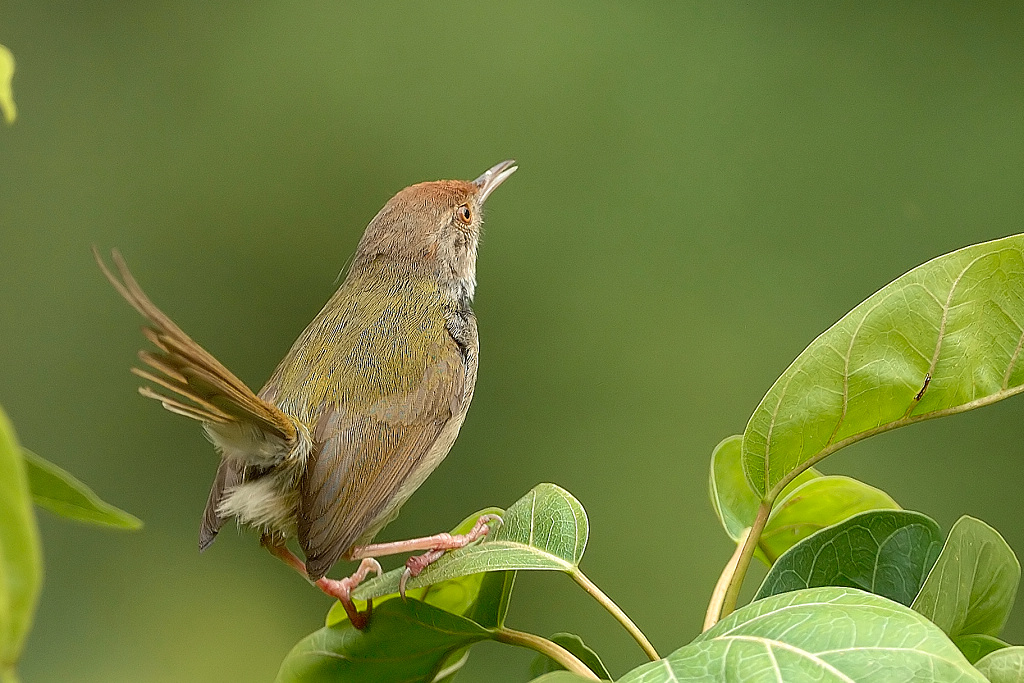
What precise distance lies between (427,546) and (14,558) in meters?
1.19

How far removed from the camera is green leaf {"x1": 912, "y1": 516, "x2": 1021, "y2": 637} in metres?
0.88

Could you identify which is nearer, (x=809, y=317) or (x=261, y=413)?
(x=261, y=413)

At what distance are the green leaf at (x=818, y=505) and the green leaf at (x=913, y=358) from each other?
0.32m

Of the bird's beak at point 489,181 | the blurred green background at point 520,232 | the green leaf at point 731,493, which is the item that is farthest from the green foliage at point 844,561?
the blurred green background at point 520,232

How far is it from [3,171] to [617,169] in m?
2.55

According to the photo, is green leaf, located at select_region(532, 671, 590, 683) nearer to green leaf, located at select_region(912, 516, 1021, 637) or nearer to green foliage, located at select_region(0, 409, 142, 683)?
green leaf, located at select_region(912, 516, 1021, 637)

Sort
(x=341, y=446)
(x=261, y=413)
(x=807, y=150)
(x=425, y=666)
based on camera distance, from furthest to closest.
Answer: (x=807, y=150) → (x=341, y=446) → (x=261, y=413) → (x=425, y=666)

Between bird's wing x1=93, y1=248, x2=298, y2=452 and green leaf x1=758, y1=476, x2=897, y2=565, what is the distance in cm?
69

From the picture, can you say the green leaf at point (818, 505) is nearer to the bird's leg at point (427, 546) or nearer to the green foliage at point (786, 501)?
the green foliage at point (786, 501)

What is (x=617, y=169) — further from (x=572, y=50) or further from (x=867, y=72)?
(x=867, y=72)

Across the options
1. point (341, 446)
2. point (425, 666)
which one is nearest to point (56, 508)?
point (425, 666)

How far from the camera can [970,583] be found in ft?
3.05

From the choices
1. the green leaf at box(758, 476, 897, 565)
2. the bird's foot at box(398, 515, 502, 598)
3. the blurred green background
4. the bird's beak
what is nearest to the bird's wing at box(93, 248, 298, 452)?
the bird's foot at box(398, 515, 502, 598)

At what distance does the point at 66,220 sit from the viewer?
4230 millimetres
